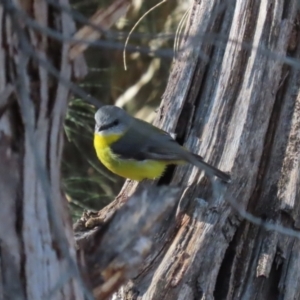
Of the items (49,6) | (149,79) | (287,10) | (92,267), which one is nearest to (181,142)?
(287,10)

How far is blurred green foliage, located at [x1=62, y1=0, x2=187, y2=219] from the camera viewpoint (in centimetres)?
507

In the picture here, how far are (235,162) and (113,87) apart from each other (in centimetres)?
231

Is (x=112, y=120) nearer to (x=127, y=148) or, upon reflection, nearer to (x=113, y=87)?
(x=127, y=148)

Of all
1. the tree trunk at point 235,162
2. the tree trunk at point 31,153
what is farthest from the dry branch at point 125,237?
the tree trunk at point 235,162

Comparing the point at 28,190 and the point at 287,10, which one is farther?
the point at 287,10

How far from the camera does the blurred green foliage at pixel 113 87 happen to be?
5.07 meters

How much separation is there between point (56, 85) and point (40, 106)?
0.24 feet

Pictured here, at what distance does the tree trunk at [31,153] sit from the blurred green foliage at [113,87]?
279cm

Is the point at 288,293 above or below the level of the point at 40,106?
below

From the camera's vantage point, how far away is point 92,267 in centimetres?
225

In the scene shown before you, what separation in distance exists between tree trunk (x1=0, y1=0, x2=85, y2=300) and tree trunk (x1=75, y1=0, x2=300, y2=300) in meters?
0.82

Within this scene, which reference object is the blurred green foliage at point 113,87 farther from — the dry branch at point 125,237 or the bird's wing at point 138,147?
the dry branch at point 125,237

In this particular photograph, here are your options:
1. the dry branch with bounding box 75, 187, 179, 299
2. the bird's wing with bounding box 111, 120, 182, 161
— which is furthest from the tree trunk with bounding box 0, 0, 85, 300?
the bird's wing with bounding box 111, 120, 182, 161

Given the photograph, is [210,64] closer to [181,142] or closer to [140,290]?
[181,142]
